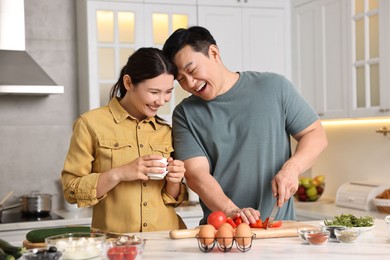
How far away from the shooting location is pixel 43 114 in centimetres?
466

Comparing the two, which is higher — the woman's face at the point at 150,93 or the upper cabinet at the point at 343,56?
the upper cabinet at the point at 343,56

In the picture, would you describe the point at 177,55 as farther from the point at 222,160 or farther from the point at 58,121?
the point at 58,121

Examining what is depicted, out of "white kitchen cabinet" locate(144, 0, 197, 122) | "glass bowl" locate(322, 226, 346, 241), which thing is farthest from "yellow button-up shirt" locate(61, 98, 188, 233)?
"white kitchen cabinet" locate(144, 0, 197, 122)

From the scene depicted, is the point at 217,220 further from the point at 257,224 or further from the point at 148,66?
the point at 148,66

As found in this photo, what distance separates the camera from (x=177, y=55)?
2.40 metres

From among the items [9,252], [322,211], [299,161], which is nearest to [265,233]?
[299,161]

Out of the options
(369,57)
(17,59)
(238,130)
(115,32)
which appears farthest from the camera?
(115,32)

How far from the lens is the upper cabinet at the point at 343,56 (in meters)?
3.92

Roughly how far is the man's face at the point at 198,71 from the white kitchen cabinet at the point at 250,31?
7.12ft

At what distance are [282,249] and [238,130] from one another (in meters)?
0.70

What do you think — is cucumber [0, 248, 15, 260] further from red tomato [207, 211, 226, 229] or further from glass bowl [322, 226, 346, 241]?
glass bowl [322, 226, 346, 241]

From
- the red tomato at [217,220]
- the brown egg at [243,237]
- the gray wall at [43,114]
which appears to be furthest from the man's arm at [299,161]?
the gray wall at [43,114]

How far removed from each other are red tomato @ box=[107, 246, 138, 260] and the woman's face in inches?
28.6

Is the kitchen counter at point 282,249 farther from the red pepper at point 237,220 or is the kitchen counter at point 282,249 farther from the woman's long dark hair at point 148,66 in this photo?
the woman's long dark hair at point 148,66
